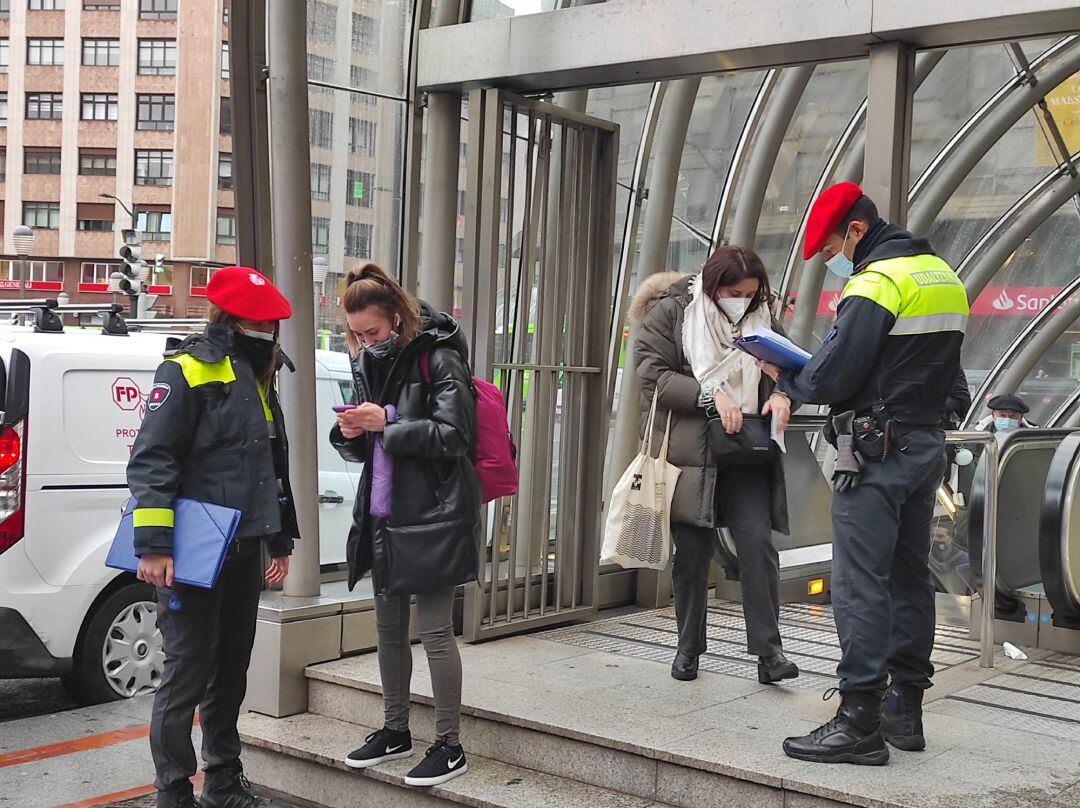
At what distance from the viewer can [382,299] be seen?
15.2ft

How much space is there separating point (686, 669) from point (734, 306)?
156 cm

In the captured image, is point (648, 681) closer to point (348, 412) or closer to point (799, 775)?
point (799, 775)

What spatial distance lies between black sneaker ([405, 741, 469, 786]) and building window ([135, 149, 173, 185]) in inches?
3148

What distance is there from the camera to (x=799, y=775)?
416 centimetres

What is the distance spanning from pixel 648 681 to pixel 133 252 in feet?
67.3

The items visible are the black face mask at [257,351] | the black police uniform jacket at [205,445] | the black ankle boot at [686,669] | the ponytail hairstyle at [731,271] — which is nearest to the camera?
the black police uniform jacket at [205,445]

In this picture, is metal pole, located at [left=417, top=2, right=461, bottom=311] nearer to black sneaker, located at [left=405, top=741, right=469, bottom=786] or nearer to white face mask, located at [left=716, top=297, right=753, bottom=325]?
white face mask, located at [left=716, top=297, right=753, bottom=325]

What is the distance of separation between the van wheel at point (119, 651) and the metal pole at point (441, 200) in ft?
7.44

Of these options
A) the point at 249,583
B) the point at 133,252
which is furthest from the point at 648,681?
the point at 133,252

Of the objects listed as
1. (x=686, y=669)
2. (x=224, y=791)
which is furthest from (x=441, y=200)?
(x=224, y=791)

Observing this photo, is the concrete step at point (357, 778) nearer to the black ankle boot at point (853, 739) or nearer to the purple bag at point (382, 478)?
the black ankle boot at point (853, 739)

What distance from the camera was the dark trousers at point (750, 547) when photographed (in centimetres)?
538

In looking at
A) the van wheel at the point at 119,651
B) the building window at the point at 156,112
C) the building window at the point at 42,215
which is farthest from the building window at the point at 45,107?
the van wheel at the point at 119,651

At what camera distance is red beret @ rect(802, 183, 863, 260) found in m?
4.36
